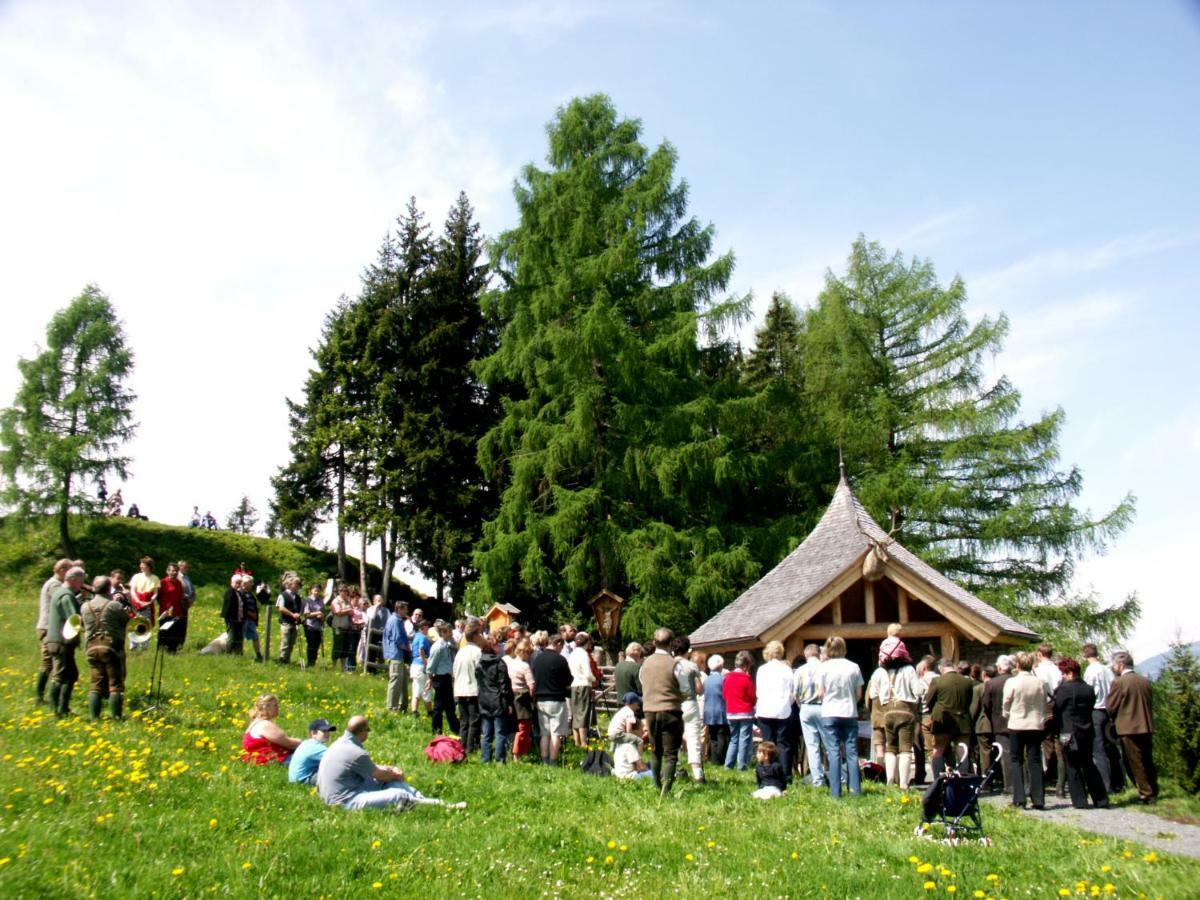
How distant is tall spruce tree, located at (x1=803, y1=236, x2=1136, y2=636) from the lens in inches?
1123

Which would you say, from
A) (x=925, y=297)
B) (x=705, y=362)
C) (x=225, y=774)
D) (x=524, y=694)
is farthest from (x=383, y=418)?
(x=225, y=774)

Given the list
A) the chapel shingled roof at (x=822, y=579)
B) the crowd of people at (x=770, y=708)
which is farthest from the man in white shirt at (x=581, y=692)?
the chapel shingled roof at (x=822, y=579)

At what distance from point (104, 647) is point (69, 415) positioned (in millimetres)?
30959

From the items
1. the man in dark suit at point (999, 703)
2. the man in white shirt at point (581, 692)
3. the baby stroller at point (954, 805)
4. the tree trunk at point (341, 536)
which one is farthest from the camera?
the tree trunk at point (341, 536)

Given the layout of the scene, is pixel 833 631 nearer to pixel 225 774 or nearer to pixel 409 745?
pixel 409 745

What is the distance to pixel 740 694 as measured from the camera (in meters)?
13.3

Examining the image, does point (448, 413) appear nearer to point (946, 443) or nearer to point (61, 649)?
point (946, 443)

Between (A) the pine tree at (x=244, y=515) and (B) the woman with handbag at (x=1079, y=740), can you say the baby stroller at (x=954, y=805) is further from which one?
(A) the pine tree at (x=244, y=515)

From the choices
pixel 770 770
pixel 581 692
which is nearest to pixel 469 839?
pixel 770 770

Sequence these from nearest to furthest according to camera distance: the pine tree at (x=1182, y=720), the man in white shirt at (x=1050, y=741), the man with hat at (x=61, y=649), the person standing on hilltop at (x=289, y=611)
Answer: the man with hat at (x=61, y=649), the man in white shirt at (x=1050, y=741), the pine tree at (x=1182, y=720), the person standing on hilltop at (x=289, y=611)

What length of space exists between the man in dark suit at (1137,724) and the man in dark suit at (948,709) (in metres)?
1.75

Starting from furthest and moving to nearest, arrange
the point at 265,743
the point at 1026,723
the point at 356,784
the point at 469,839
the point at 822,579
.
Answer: the point at 822,579 → the point at 1026,723 → the point at 265,743 → the point at 356,784 → the point at 469,839

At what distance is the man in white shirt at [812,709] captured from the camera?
11.2 m

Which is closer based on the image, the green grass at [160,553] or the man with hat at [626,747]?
the man with hat at [626,747]
